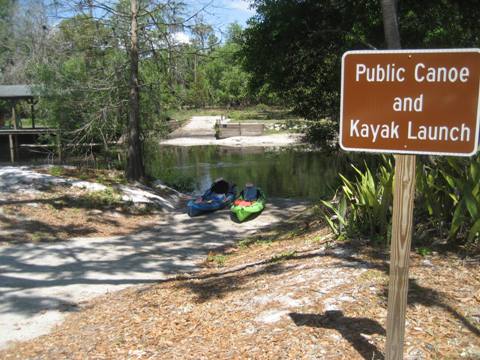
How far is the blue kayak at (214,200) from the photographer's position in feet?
40.5

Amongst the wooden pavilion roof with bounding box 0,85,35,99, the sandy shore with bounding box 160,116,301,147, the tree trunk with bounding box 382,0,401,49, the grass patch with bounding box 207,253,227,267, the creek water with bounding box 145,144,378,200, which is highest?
the wooden pavilion roof with bounding box 0,85,35,99

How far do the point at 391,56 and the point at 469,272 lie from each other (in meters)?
2.50

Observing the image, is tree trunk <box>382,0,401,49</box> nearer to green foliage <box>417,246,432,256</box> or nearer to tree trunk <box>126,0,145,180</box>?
green foliage <box>417,246,432,256</box>

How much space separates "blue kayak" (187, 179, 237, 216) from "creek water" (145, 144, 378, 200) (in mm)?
2737

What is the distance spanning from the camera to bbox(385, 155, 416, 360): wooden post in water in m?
2.41

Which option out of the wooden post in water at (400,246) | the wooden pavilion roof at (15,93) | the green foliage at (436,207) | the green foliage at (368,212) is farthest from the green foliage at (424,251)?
the wooden pavilion roof at (15,93)

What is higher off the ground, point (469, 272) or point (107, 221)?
point (469, 272)

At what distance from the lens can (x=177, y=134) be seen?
43.0 meters

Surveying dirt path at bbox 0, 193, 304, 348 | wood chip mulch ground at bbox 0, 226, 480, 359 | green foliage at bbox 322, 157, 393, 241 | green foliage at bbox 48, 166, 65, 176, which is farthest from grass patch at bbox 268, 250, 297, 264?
green foliage at bbox 48, 166, 65, 176

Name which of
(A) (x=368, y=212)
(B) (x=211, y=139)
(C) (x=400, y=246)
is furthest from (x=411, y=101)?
(B) (x=211, y=139)

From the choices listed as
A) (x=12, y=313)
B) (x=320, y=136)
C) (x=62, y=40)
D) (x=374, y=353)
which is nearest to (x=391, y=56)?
(x=374, y=353)

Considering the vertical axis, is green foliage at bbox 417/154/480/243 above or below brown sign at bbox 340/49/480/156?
below

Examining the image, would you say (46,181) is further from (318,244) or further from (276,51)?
(318,244)

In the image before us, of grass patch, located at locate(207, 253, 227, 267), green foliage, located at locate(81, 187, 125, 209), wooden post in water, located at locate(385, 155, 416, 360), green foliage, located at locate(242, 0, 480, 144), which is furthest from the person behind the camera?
green foliage, located at locate(81, 187, 125, 209)
